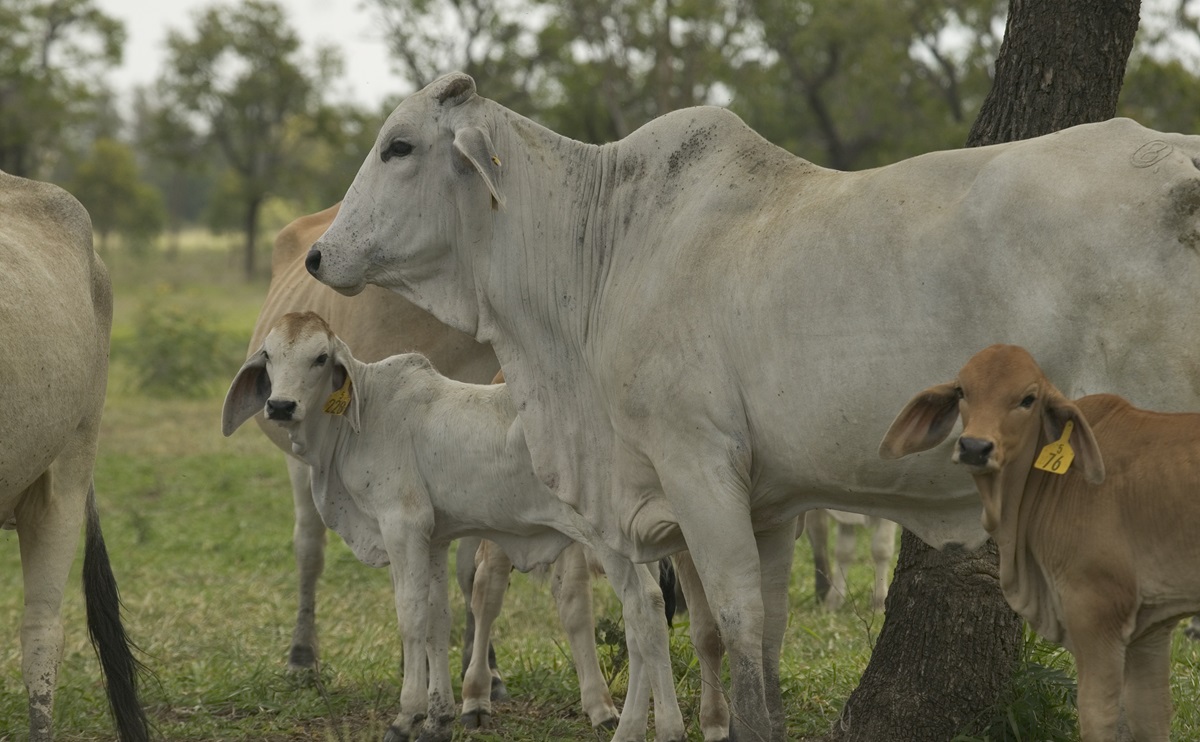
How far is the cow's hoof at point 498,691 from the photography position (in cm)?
545

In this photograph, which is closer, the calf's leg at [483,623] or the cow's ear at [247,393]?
the cow's ear at [247,393]

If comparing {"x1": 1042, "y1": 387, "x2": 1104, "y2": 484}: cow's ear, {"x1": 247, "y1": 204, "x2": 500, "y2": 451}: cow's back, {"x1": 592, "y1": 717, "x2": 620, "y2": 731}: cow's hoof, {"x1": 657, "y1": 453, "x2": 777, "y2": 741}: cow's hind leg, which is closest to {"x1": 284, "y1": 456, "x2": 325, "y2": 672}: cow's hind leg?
{"x1": 247, "y1": 204, "x2": 500, "y2": 451}: cow's back

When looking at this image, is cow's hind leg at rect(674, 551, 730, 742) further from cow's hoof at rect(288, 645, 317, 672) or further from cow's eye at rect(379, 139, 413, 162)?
cow's hoof at rect(288, 645, 317, 672)

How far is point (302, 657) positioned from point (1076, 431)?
3.96 metres

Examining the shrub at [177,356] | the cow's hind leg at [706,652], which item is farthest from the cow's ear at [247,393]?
the shrub at [177,356]

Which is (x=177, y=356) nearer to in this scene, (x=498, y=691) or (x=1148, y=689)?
(x=498, y=691)

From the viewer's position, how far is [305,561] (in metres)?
6.26

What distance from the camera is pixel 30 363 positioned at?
4.40m

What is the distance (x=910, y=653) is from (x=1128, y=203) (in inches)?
70.4

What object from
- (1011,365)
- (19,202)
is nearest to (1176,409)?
(1011,365)

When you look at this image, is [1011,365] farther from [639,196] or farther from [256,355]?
[256,355]

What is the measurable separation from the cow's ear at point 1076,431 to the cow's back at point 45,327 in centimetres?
299

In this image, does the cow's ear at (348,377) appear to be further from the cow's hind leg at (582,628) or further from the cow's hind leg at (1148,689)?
the cow's hind leg at (1148,689)

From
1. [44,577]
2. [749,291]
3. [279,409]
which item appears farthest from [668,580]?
[749,291]
